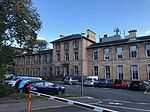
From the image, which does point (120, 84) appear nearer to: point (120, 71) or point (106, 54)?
point (120, 71)

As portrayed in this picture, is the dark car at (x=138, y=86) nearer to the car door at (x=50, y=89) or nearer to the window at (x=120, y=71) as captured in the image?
the window at (x=120, y=71)

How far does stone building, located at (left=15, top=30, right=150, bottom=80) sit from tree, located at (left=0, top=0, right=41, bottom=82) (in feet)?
66.4

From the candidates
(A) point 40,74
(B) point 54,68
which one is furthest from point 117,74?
(A) point 40,74

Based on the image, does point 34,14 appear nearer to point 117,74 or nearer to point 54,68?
point 117,74

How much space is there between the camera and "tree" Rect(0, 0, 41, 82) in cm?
1827

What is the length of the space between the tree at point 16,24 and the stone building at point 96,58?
20.2 metres

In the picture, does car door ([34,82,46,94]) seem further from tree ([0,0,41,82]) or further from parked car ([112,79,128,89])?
parked car ([112,79,128,89])

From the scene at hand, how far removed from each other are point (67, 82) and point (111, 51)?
11251 mm

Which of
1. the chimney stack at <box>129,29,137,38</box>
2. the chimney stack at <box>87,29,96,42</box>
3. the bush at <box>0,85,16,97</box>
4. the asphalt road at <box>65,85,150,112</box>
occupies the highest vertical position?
the chimney stack at <box>87,29,96,42</box>

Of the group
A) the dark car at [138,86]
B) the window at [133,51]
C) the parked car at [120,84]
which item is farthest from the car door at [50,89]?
the window at [133,51]

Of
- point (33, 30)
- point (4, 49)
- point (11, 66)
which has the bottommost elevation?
point (11, 66)

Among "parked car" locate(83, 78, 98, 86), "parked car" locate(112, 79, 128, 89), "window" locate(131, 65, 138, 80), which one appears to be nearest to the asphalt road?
"parked car" locate(112, 79, 128, 89)

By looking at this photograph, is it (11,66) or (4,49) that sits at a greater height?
(4,49)

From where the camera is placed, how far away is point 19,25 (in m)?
19.0
